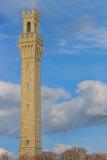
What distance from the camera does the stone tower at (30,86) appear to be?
88.8 metres

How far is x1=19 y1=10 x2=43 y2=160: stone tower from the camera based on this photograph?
8875 centimetres

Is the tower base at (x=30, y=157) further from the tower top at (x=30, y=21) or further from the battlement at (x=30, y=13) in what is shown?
the battlement at (x=30, y=13)

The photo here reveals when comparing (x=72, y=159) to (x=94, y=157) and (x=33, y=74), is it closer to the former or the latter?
(x=94, y=157)

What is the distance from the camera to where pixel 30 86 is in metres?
91.9

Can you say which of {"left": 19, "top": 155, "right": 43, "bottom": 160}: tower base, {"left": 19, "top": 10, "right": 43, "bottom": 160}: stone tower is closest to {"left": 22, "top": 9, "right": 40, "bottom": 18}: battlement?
{"left": 19, "top": 10, "right": 43, "bottom": 160}: stone tower

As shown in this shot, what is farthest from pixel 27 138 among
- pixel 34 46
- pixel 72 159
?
pixel 34 46

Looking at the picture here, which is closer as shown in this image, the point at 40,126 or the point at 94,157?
the point at 94,157

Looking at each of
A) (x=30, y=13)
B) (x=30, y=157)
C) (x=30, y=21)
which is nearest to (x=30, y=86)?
(x=30, y=21)

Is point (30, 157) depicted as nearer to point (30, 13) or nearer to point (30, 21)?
point (30, 21)

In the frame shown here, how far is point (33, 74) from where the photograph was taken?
92.2 meters

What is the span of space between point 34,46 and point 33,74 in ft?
19.6

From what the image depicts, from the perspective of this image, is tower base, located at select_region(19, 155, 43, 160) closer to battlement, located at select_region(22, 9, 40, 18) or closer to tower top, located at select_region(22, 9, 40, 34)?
tower top, located at select_region(22, 9, 40, 34)

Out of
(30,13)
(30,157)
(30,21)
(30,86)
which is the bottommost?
(30,157)

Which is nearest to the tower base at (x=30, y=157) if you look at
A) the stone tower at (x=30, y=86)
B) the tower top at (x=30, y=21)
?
the stone tower at (x=30, y=86)
